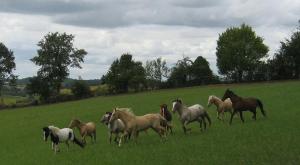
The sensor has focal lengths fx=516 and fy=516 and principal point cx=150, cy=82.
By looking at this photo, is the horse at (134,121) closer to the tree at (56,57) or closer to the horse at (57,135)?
the horse at (57,135)

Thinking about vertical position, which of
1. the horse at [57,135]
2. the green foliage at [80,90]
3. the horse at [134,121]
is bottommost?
the horse at [57,135]

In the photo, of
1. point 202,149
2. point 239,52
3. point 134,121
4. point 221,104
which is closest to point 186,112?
point 134,121

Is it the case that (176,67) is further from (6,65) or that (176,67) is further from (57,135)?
(57,135)

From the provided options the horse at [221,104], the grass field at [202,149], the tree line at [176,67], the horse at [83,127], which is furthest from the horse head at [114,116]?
the tree line at [176,67]

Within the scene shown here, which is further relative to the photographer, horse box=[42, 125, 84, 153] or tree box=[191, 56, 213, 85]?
tree box=[191, 56, 213, 85]

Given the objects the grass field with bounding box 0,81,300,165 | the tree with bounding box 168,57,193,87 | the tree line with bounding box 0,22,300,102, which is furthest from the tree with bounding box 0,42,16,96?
the grass field with bounding box 0,81,300,165

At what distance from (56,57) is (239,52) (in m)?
39.0

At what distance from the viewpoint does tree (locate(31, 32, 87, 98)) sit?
108188 mm

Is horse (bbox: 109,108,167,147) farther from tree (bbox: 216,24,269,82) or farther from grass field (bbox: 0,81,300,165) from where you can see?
tree (bbox: 216,24,269,82)

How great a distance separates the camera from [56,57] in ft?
365

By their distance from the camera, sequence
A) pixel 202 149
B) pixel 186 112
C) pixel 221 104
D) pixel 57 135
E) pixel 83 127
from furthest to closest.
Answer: pixel 221 104 → pixel 83 127 → pixel 186 112 → pixel 57 135 → pixel 202 149

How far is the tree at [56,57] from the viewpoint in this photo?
4259 inches

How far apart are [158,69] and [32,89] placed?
33.9 metres

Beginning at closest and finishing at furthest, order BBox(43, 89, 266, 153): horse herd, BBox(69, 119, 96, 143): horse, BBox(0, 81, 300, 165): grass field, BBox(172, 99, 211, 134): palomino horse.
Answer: BBox(0, 81, 300, 165): grass field, BBox(43, 89, 266, 153): horse herd, BBox(172, 99, 211, 134): palomino horse, BBox(69, 119, 96, 143): horse
